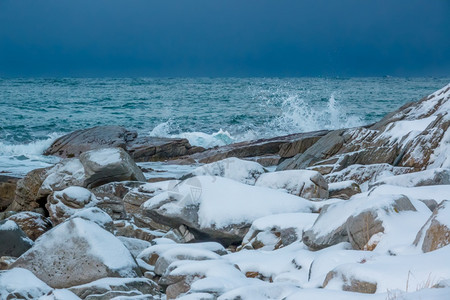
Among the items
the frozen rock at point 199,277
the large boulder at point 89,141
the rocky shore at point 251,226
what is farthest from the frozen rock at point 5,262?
the large boulder at point 89,141

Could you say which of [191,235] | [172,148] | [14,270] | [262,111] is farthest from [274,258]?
[262,111]

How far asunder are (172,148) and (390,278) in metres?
13.4

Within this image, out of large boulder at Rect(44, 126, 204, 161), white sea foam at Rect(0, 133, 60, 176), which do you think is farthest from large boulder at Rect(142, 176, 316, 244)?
large boulder at Rect(44, 126, 204, 161)

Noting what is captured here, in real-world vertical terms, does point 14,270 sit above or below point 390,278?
below

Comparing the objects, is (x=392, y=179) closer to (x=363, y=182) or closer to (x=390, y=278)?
(x=363, y=182)

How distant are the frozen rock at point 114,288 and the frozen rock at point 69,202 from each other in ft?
13.7

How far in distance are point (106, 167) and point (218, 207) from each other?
11.8 ft

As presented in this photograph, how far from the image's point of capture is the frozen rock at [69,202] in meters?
9.59

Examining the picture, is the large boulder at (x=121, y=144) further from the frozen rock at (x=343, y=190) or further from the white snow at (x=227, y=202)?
the white snow at (x=227, y=202)

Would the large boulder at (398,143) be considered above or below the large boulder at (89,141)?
above

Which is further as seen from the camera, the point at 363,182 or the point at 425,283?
the point at 363,182

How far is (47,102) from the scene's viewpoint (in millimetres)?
37594

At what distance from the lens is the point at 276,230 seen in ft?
22.5

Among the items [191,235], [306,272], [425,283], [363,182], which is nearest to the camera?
[425,283]
